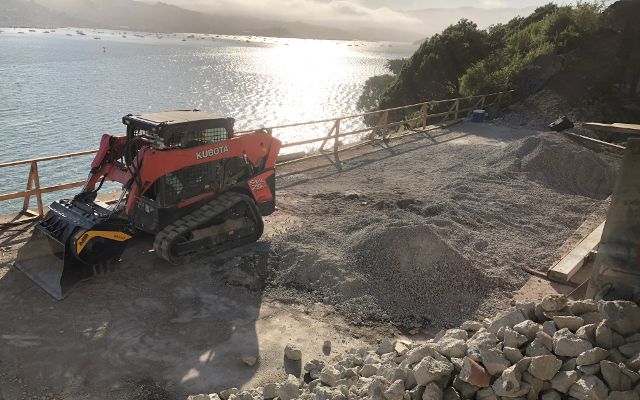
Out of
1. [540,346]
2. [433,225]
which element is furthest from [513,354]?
[433,225]

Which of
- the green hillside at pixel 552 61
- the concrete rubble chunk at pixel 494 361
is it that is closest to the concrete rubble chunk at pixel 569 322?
the concrete rubble chunk at pixel 494 361

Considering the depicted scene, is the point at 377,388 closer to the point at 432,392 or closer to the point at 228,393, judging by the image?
the point at 432,392

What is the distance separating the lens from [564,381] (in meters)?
4.55

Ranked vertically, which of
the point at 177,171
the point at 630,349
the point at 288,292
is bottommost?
the point at 288,292

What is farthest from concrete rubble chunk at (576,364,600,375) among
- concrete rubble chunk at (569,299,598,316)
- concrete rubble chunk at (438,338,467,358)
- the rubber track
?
the rubber track

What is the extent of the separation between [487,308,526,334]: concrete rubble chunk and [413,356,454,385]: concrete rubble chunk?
82 centimetres

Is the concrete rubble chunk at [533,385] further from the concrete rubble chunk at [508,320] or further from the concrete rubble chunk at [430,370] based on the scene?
the concrete rubble chunk at [508,320]

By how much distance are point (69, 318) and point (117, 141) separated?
129 inches

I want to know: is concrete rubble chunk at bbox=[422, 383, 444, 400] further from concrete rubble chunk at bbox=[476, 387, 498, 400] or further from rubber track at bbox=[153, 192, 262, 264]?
rubber track at bbox=[153, 192, 262, 264]

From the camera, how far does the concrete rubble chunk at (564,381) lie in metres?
4.55

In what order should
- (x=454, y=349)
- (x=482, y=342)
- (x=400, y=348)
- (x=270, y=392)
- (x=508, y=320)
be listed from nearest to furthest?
1. (x=482, y=342)
2. (x=454, y=349)
3. (x=508, y=320)
4. (x=270, y=392)
5. (x=400, y=348)

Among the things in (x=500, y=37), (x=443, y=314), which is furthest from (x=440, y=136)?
(x=500, y=37)

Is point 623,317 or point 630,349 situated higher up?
point 623,317

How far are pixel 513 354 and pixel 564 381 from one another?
0.47 metres
